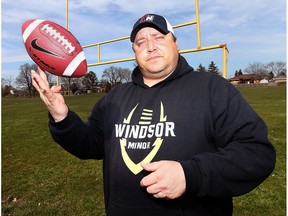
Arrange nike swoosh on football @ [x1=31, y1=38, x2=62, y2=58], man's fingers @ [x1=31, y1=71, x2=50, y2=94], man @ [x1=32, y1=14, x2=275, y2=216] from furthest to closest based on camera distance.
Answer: nike swoosh on football @ [x1=31, y1=38, x2=62, y2=58], man's fingers @ [x1=31, y1=71, x2=50, y2=94], man @ [x1=32, y1=14, x2=275, y2=216]

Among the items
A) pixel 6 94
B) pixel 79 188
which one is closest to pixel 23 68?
pixel 6 94

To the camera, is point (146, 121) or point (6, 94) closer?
point (146, 121)

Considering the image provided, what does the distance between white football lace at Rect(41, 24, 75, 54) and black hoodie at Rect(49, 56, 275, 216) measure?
1.97 feet

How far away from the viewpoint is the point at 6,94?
55812 millimetres

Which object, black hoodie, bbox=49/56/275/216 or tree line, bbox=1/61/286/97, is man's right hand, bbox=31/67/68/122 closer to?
black hoodie, bbox=49/56/275/216

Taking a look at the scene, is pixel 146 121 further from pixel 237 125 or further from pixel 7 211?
pixel 7 211

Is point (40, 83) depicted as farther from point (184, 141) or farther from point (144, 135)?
point (184, 141)

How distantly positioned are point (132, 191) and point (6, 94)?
60.3 meters

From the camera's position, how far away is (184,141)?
4.58ft

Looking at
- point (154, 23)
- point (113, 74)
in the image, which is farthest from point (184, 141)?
point (113, 74)

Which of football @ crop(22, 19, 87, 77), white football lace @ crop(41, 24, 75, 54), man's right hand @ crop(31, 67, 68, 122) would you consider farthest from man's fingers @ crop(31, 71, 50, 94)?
white football lace @ crop(41, 24, 75, 54)

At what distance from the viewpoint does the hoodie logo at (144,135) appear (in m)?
1.43

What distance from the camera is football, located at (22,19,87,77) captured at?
2.04 m

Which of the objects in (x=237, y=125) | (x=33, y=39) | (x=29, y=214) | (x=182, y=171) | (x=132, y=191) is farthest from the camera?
(x=29, y=214)
